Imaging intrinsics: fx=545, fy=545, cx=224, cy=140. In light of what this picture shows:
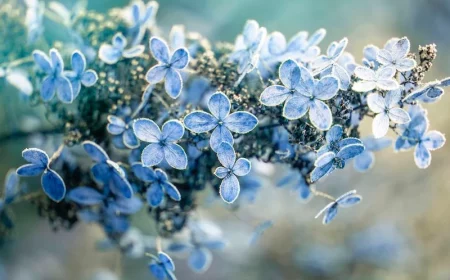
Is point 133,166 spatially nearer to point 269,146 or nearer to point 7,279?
point 269,146

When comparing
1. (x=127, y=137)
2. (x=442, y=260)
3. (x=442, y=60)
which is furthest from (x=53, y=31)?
(x=442, y=60)

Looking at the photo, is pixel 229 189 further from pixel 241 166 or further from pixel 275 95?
pixel 275 95

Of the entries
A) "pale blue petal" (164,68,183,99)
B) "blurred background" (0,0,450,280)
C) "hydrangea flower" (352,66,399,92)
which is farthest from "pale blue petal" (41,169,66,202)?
"blurred background" (0,0,450,280)

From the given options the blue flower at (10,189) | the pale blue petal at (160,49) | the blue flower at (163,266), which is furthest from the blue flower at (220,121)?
the blue flower at (10,189)

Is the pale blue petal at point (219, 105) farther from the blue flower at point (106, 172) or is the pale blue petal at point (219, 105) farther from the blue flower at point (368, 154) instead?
the blue flower at point (368, 154)

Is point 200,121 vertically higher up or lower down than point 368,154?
lower down

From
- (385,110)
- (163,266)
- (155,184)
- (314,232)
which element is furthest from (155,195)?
(314,232)
